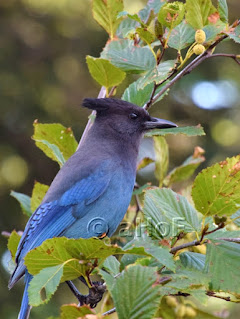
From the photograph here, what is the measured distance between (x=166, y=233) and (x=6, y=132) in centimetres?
403

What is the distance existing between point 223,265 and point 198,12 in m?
0.96

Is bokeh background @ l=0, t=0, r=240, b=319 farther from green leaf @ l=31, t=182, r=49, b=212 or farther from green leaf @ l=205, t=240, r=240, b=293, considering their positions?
green leaf @ l=205, t=240, r=240, b=293

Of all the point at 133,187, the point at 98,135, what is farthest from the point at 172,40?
the point at 98,135

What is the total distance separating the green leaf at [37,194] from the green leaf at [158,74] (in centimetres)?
77

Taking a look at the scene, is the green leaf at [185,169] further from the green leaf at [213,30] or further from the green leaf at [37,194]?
the green leaf at [213,30]

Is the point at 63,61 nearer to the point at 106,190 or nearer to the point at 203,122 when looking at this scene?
the point at 203,122

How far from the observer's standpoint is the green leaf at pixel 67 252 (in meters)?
1.60

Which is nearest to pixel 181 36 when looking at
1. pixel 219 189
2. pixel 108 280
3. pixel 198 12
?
pixel 198 12

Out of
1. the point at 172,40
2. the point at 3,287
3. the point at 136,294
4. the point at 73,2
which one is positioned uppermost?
the point at 73,2

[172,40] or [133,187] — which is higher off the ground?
[172,40]

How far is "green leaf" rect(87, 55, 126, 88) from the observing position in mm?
2457

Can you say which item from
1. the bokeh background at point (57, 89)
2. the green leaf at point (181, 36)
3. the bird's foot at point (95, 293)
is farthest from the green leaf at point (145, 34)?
the bokeh background at point (57, 89)

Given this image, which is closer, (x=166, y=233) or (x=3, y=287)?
(x=166, y=233)

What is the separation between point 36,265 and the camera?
1638 mm
